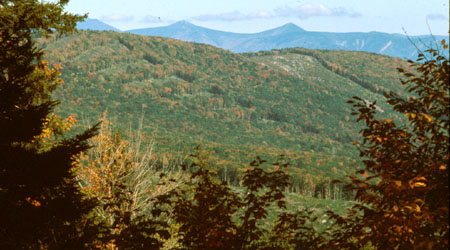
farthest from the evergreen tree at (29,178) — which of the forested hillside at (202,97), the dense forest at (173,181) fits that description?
the forested hillside at (202,97)

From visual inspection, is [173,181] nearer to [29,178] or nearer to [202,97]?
[29,178]

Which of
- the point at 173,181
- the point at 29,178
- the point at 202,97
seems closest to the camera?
the point at 29,178

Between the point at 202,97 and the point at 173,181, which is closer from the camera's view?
the point at 173,181

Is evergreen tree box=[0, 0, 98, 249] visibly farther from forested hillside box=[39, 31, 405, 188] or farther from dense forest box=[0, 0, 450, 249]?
forested hillside box=[39, 31, 405, 188]

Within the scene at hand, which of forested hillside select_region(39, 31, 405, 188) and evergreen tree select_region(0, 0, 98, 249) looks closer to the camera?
evergreen tree select_region(0, 0, 98, 249)

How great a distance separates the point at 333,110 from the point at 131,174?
176 meters

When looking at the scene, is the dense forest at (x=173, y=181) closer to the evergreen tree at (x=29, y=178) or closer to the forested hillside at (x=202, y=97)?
the evergreen tree at (x=29, y=178)

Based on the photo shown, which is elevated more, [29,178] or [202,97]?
[29,178]

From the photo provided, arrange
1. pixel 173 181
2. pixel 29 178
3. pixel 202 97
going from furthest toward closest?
pixel 202 97 < pixel 173 181 < pixel 29 178

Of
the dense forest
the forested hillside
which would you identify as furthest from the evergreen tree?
the forested hillside

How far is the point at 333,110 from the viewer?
17912 cm

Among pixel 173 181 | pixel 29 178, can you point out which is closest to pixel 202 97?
pixel 173 181

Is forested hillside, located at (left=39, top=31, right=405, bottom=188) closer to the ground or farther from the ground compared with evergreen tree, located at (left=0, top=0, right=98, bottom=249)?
closer to the ground

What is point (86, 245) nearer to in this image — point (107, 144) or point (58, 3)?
point (107, 144)
